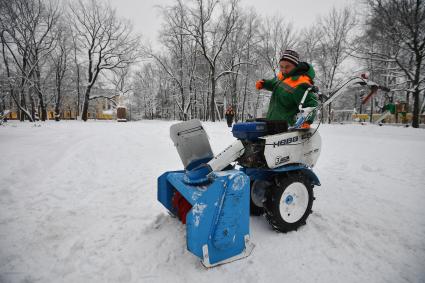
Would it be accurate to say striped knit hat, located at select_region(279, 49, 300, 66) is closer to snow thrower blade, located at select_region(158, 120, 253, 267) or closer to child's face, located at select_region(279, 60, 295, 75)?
child's face, located at select_region(279, 60, 295, 75)

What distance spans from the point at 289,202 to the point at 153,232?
62.6 inches

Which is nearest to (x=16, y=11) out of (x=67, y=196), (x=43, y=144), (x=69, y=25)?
(x=69, y=25)

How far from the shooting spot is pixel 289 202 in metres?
2.64

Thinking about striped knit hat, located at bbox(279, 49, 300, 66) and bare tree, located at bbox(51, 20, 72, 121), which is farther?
bare tree, located at bbox(51, 20, 72, 121)

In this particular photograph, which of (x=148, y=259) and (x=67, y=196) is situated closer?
(x=148, y=259)

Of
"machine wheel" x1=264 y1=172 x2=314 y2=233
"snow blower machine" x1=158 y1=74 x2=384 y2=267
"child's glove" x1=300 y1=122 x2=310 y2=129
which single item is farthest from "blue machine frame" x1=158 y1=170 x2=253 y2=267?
"child's glove" x1=300 y1=122 x2=310 y2=129

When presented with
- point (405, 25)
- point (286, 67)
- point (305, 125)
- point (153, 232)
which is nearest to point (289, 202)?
point (305, 125)

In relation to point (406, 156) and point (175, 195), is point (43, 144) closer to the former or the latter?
point (175, 195)

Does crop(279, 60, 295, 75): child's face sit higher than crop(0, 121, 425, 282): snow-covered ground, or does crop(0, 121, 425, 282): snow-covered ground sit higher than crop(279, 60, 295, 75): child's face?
crop(279, 60, 295, 75): child's face

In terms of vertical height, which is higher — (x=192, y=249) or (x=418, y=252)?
(x=192, y=249)

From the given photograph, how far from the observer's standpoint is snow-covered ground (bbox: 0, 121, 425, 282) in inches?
78.9

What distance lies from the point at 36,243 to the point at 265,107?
11.2 ft

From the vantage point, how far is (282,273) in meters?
2.00

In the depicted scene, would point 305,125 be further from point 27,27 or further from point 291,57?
point 27,27
